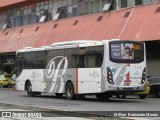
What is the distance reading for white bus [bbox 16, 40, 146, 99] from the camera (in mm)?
23844

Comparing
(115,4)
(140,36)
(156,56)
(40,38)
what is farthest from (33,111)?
(40,38)

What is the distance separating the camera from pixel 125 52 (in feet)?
78.9

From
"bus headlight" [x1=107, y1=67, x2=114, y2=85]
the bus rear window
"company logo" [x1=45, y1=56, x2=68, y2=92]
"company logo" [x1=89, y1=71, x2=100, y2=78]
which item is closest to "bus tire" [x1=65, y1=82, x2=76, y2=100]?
"company logo" [x1=45, y1=56, x2=68, y2=92]

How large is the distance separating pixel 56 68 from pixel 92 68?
3.92 meters

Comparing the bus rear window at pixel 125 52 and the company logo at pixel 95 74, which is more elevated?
the bus rear window at pixel 125 52

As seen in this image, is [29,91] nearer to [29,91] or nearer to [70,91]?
[29,91]

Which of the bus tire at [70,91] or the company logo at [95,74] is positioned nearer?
the company logo at [95,74]

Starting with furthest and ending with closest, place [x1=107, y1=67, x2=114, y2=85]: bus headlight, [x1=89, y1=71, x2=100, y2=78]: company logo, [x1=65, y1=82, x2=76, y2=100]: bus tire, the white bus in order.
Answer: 1. [x1=65, y1=82, x2=76, y2=100]: bus tire
2. [x1=89, y1=71, x2=100, y2=78]: company logo
3. the white bus
4. [x1=107, y1=67, x2=114, y2=85]: bus headlight

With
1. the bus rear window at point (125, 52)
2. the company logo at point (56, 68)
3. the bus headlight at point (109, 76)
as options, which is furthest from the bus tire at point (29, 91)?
the bus rear window at point (125, 52)

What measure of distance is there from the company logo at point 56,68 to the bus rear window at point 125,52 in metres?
4.07

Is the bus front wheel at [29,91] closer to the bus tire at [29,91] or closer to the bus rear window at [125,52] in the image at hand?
the bus tire at [29,91]

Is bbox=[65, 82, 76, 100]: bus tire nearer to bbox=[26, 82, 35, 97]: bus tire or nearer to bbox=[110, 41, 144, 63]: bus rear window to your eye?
bbox=[110, 41, 144, 63]: bus rear window

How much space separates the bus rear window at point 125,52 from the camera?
78.4 feet

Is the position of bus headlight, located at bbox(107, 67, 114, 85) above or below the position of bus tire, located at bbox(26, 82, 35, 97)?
above
